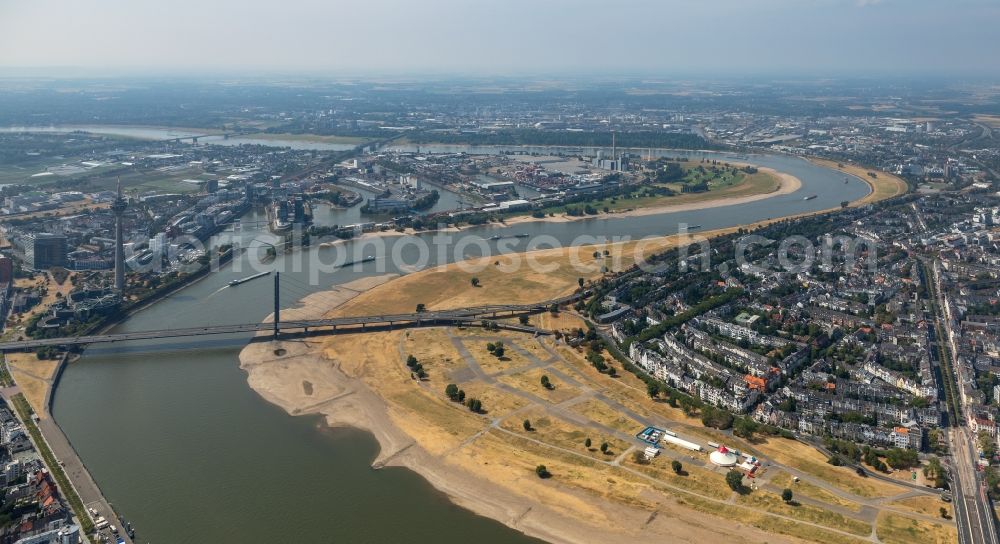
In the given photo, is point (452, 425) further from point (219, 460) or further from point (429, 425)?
point (219, 460)

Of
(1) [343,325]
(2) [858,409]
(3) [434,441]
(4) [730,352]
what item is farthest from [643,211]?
(3) [434,441]

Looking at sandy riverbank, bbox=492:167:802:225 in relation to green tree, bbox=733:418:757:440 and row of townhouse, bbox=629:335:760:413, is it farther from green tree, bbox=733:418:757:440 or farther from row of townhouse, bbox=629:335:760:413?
green tree, bbox=733:418:757:440

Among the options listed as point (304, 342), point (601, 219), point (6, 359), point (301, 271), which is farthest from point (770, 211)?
point (6, 359)

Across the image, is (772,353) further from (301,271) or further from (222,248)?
(222,248)

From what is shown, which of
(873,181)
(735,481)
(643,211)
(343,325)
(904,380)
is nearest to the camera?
(735,481)

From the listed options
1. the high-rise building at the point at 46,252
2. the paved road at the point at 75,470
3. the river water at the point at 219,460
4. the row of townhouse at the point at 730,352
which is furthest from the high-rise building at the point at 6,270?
the row of townhouse at the point at 730,352
